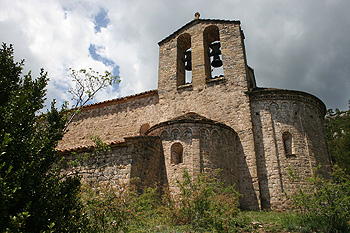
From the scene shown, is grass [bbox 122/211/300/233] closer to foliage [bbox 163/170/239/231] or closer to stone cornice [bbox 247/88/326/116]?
foliage [bbox 163/170/239/231]

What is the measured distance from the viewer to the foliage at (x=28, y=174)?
3.32m

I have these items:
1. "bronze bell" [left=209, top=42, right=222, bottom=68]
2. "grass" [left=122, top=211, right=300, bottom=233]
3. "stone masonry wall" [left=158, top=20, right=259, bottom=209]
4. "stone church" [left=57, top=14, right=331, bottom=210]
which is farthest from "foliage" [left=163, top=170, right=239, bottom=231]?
"bronze bell" [left=209, top=42, right=222, bottom=68]

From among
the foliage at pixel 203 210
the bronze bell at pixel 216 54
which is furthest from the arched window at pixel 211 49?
the foliage at pixel 203 210

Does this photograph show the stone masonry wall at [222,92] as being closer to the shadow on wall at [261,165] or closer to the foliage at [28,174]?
the shadow on wall at [261,165]

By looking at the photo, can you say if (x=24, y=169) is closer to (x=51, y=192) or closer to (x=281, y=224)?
(x=51, y=192)

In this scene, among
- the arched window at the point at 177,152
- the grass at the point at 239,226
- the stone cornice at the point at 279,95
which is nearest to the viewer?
the grass at the point at 239,226

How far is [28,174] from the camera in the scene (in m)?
3.63

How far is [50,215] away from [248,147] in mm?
8823

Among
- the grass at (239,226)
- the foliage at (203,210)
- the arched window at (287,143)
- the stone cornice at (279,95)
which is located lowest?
the grass at (239,226)

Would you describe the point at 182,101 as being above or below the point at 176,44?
below

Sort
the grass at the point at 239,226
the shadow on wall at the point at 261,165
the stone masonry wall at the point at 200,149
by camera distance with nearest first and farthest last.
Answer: the grass at the point at 239,226, the stone masonry wall at the point at 200,149, the shadow on wall at the point at 261,165

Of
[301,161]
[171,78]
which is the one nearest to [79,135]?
[171,78]

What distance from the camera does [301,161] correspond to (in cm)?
1051

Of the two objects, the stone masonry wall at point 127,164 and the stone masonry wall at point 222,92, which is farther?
the stone masonry wall at point 222,92
